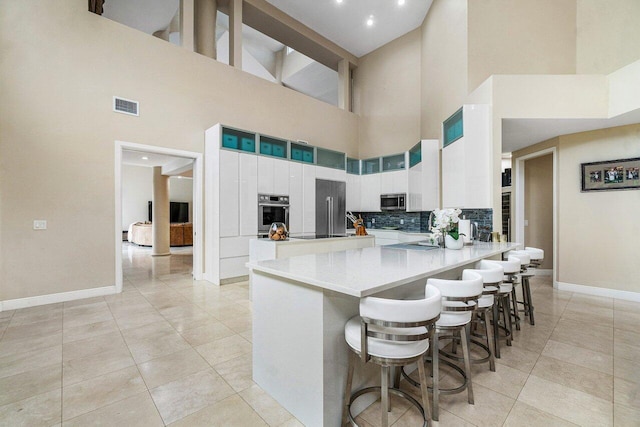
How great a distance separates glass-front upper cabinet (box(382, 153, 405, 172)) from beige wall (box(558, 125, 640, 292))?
9.19ft

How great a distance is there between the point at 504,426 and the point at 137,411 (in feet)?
7.34

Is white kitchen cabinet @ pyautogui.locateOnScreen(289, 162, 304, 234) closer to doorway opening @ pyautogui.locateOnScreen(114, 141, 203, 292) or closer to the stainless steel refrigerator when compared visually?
the stainless steel refrigerator

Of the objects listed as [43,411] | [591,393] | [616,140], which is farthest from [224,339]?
[616,140]

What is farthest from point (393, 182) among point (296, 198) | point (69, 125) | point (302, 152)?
point (69, 125)

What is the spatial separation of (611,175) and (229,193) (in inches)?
241

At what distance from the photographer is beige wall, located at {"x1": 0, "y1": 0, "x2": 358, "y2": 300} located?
3543 millimetres

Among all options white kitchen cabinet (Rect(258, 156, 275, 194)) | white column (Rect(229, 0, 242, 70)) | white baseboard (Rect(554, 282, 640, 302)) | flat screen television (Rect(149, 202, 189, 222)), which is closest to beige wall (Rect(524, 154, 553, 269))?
white baseboard (Rect(554, 282, 640, 302))

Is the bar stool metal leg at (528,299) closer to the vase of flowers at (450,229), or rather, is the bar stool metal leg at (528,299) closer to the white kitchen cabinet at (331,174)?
the vase of flowers at (450,229)

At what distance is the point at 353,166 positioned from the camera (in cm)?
725

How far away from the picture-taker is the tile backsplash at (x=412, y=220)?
3993mm

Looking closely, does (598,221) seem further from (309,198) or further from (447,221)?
(309,198)

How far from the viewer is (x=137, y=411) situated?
174 cm

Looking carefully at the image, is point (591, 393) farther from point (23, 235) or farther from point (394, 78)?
point (394, 78)

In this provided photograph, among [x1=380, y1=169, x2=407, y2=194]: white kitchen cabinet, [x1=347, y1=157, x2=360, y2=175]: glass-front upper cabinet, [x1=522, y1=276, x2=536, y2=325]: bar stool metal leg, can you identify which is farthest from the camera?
[x1=347, y1=157, x2=360, y2=175]: glass-front upper cabinet
